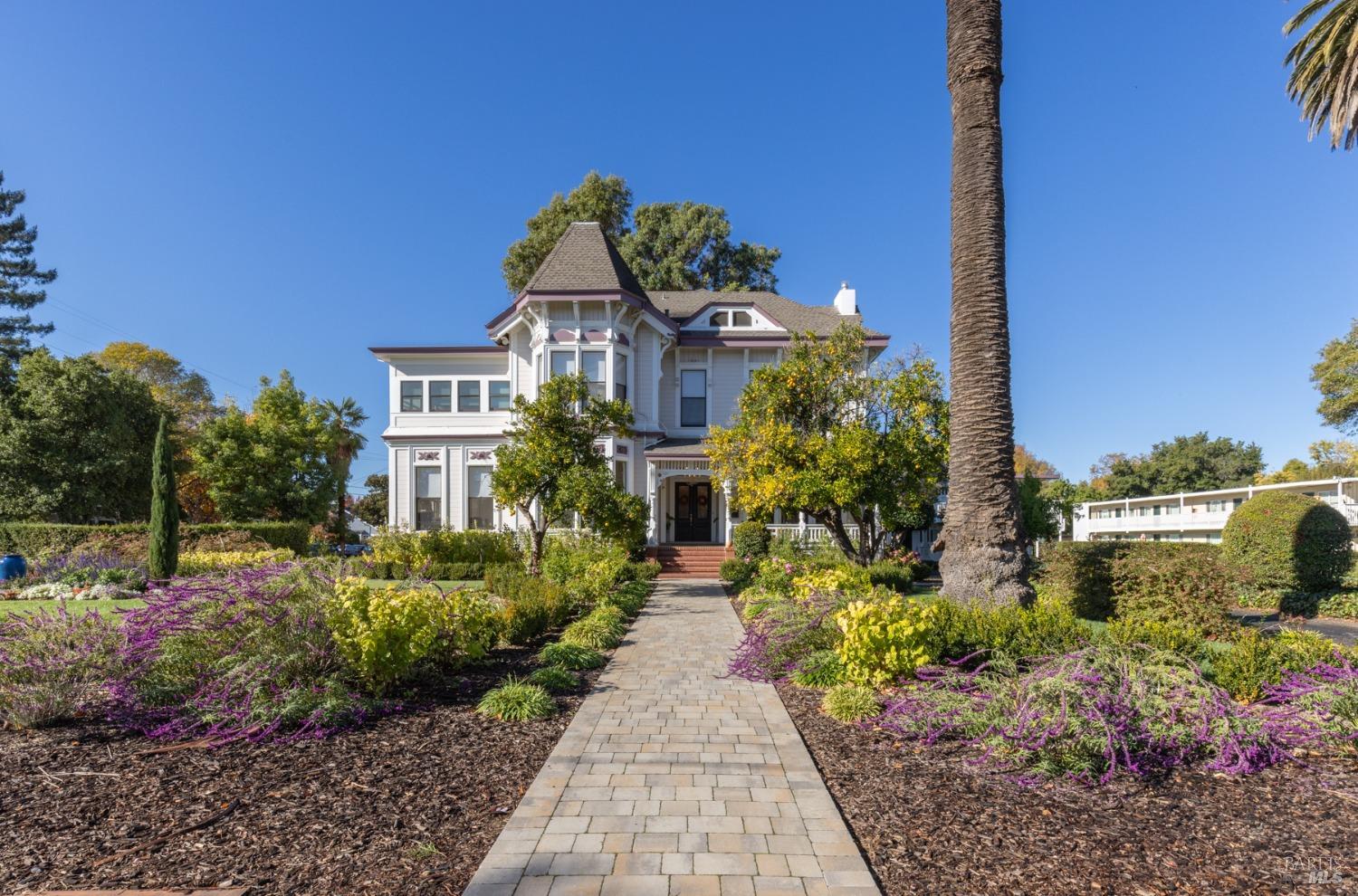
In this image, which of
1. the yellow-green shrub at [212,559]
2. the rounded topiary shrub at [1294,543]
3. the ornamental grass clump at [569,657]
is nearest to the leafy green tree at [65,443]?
the yellow-green shrub at [212,559]

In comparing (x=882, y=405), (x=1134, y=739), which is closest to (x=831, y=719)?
(x=1134, y=739)

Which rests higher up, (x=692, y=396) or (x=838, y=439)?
(x=692, y=396)

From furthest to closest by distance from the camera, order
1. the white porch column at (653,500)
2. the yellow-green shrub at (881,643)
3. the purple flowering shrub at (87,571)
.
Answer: the white porch column at (653,500), the purple flowering shrub at (87,571), the yellow-green shrub at (881,643)

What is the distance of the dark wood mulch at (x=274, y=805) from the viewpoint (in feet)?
10.0

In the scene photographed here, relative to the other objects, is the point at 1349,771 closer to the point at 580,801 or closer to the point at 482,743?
the point at 580,801

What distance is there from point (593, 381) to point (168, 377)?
1498 inches

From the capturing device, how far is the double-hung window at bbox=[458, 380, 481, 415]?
22.7m

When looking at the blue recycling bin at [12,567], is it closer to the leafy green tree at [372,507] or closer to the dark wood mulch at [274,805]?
the dark wood mulch at [274,805]

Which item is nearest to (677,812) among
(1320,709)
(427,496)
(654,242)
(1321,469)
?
(1320,709)

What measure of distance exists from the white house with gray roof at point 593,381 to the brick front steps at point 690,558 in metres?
0.82

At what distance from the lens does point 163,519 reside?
47.0 ft

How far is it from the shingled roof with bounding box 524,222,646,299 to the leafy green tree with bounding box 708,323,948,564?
25.7 ft

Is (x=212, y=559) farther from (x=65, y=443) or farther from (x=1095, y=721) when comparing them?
(x=1095, y=721)

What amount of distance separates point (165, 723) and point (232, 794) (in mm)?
1814
